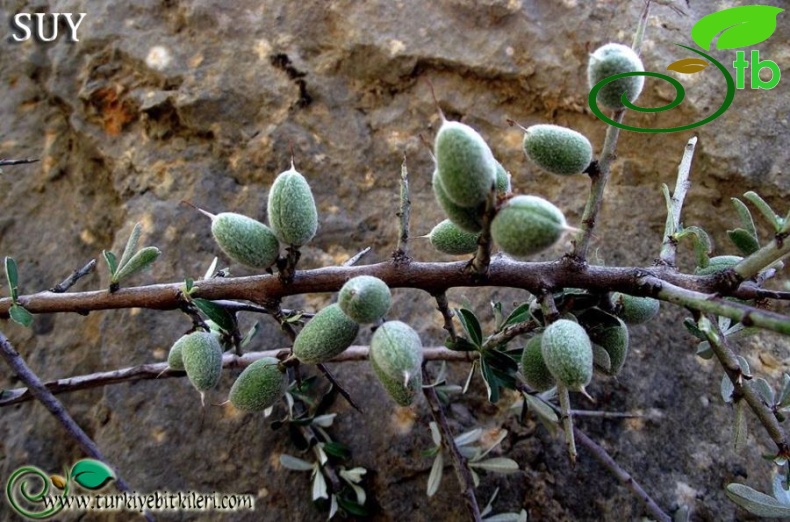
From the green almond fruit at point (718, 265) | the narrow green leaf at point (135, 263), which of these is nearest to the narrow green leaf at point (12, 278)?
the narrow green leaf at point (135, 263)

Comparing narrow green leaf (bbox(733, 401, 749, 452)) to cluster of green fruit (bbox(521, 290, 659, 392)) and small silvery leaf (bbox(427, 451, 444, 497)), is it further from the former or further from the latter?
small silvery leaf (bbox(427, 451, 444, 497))

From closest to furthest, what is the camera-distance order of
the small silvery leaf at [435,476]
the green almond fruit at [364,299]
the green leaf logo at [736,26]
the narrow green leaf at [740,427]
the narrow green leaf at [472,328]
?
the green almond fruit at [364,299] → the narrow green leaf at [740,427] → the narrow green leaf at [472,328] → the small silvery leaf at [435,476] → the green leaf logo at [736,26]

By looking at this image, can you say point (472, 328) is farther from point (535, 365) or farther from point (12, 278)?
point (12, 278)

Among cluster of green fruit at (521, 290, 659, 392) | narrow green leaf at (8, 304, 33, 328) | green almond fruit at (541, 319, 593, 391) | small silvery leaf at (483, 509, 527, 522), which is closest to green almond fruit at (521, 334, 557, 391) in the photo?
cluster of green fruit at (521, 290, 659, 392)

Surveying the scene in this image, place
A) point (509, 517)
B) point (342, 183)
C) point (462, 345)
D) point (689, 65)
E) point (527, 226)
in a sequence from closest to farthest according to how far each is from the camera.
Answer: point (527, 226), point (462, 345), point (509, 517), point (689, 65), point (342, 183)

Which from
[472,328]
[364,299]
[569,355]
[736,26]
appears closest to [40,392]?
[364,299]

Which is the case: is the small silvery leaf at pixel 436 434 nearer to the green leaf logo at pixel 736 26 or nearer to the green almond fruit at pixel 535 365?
the green almond fruit at pixel 535 365
